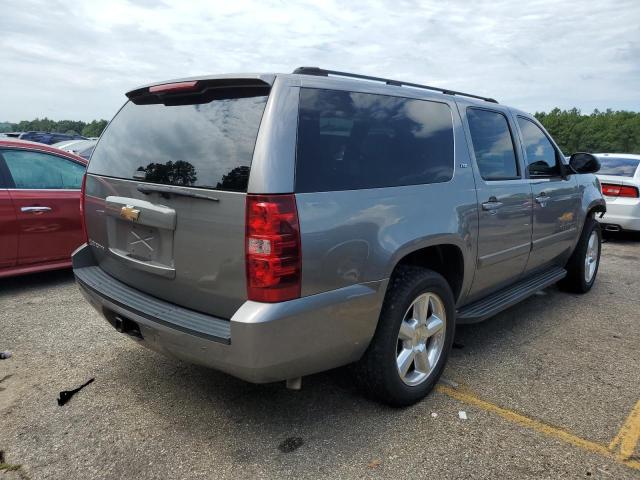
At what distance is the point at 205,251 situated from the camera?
7.62 ft

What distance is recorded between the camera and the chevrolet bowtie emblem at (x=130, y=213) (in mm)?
2602

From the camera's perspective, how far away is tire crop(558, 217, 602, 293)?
5121 mm

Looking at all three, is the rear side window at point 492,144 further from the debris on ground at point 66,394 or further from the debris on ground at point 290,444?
the debris on ground at point 66,394

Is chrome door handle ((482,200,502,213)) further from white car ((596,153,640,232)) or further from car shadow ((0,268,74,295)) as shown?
white car ((596,153,640,232))

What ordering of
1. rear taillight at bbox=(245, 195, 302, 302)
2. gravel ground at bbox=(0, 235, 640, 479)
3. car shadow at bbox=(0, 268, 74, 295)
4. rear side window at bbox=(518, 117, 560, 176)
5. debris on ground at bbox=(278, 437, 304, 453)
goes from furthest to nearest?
1. car shadow at bbox=(0, 268, 74, 295)
2. rear side window at bbox=(518, 117, 560, 176)
3. debris on ground at bbox=(278, 437, 304, 453)
4. gravel ground at bbox=(0, 235, 640, 479)
5. rear taillight at bbox=(245, 195, 302, 302)

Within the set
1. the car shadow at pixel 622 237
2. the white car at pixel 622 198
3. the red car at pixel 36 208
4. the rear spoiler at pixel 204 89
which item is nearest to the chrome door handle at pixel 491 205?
the rear spoiler at pixel 204 89

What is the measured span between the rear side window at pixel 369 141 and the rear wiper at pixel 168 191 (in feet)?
1.50

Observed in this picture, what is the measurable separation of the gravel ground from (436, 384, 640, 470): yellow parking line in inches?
1.4

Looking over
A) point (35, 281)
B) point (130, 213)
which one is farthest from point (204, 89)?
point (35, 281)

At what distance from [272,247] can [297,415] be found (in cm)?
119

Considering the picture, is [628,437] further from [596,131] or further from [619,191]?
[596,131]

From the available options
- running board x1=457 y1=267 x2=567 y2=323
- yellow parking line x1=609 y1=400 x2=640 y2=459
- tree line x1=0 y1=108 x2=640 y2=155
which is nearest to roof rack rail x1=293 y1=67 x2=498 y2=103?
running board x1=457 y1=267 x2=567 y2=323

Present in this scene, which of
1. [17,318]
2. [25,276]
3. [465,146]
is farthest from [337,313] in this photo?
Answer: [25,276]

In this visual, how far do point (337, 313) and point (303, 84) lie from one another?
1103 millimetres
